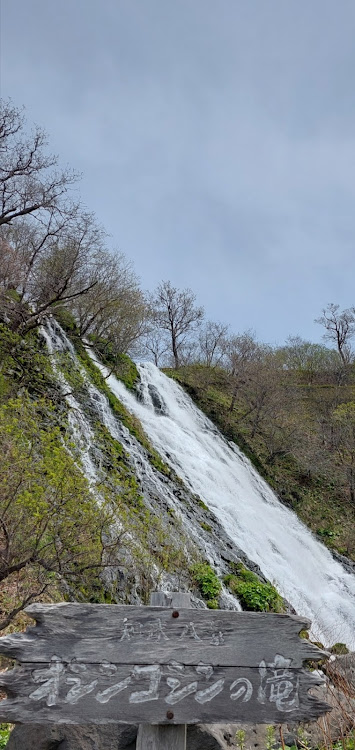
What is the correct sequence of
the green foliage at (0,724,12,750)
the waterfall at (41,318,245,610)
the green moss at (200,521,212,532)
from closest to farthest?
the green foliage at (0,724,12,750), the waterfall at (41,318,245,610), the green moss at (200,521,212,532)

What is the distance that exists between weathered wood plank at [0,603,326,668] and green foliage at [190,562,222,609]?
21.7ft

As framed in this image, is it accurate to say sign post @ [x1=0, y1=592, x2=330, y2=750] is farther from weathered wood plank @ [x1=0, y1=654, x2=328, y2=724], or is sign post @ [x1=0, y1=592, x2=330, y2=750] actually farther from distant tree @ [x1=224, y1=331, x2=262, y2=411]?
distant tree @ [x1=224, y1=331, x2=262, y2=411]

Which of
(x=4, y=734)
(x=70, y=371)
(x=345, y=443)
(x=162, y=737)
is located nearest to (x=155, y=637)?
(x=162, y=737)

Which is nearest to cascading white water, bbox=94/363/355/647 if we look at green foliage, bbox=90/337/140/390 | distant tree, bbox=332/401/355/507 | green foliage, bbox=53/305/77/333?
green foliage, bbox=90/337/140/390

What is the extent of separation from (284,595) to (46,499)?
23.4 ft

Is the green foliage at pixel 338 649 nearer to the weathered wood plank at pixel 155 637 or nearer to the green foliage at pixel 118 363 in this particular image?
the weathered wood plank at pixel 155 637

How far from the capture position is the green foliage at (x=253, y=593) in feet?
30.3

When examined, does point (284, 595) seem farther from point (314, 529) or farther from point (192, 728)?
point (192, 728)

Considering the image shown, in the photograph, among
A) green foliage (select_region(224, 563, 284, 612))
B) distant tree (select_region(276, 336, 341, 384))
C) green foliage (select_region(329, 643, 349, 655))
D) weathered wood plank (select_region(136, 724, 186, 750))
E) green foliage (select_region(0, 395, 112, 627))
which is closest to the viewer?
weathered wood plank (select_region(136, 724, 186, 750))

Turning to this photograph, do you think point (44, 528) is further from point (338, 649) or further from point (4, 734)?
point (338, 649)

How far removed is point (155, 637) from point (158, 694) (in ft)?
0.79

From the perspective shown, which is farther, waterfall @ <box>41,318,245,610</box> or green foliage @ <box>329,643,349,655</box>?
waterfall @ <box>41,318,245,610</box>

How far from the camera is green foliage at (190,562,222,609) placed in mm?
8625

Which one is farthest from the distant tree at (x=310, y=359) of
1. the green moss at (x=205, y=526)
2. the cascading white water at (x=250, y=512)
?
the green moss at (x=205, y=526)
